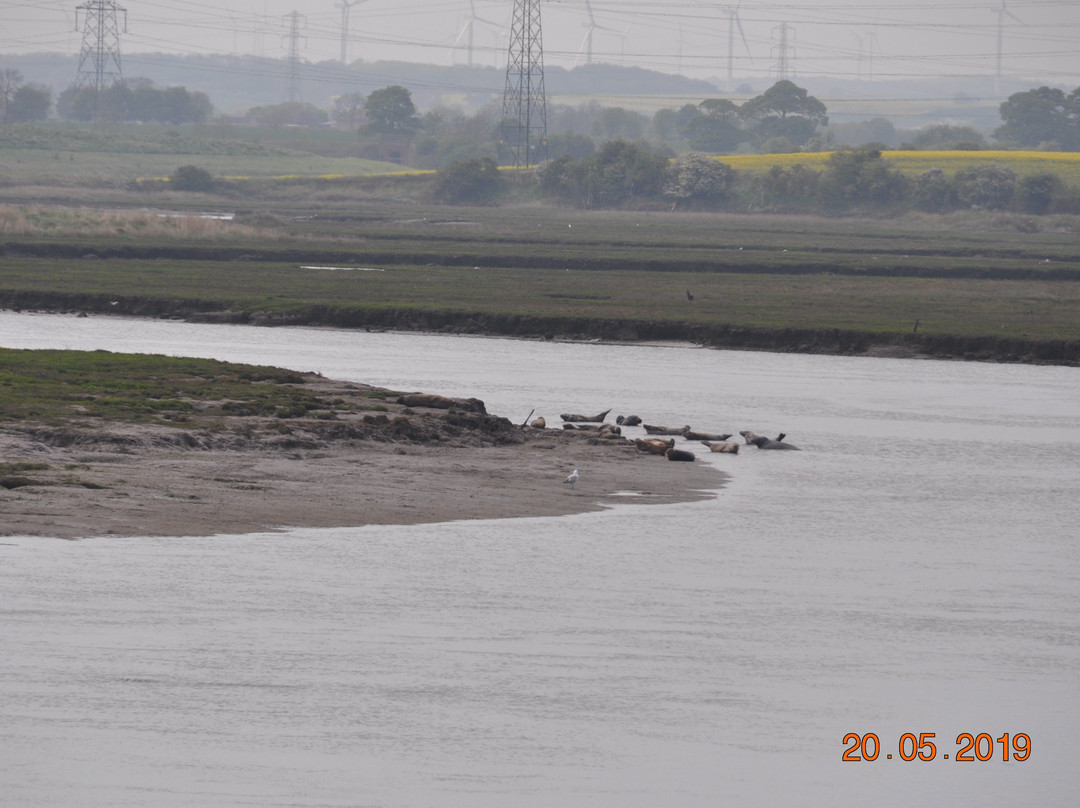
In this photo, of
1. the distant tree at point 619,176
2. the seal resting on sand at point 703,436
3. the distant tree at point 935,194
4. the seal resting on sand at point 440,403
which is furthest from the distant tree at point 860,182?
the seal resting on sand at point 440,403

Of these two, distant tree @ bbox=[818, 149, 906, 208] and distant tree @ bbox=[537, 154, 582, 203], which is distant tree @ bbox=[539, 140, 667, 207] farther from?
A: distant tree @ bbox=[818, 149, 906, 208]

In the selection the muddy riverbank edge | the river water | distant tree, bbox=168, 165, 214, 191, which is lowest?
the river water

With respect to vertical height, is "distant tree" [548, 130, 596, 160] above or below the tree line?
above

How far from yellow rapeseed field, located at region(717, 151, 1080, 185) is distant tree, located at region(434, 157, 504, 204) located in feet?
71.6

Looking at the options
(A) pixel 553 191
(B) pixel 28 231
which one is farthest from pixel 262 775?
(A) pixel 553 191

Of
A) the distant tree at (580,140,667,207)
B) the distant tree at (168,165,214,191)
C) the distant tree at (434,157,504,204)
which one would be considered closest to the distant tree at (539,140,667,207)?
the distant tree at (580,140,667,207)

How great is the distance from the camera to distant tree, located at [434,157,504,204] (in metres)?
138

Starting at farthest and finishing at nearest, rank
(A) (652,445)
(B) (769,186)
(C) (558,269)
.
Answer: (B) (769,186) < (C) (558,269) < (A) (652,445)

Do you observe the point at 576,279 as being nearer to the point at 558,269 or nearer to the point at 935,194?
the point at 558,269

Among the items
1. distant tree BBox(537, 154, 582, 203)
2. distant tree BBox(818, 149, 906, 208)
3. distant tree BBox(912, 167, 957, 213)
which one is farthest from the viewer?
distant tree BBox(537, 154, 582, 203)

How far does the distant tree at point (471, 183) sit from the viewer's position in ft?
452

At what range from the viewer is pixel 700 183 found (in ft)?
428

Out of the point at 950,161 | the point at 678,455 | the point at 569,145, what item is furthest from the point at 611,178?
the point at 678,455
